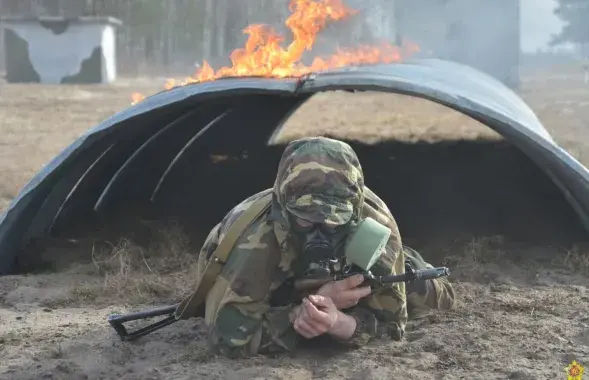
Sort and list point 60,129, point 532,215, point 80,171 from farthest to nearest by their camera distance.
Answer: point 60,129 < point 532,215 < point 80,171

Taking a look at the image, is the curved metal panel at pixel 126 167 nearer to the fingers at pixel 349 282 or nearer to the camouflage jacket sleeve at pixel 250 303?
the camouflage jacket sleeve at pixel 250 303

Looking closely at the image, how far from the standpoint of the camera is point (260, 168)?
317 inches

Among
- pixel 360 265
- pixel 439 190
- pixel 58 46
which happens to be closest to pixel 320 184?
pixel 360 265

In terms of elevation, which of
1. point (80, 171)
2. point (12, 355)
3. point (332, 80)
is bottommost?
point (12, 355)

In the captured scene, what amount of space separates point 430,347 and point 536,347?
50 cm

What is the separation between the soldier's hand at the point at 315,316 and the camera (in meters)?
3.03

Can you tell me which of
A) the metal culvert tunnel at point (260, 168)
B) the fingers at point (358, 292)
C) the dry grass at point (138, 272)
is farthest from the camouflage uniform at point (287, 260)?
the metal culvert tunnel at point (260, 168)

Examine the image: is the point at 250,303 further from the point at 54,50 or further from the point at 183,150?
the point at 54,50

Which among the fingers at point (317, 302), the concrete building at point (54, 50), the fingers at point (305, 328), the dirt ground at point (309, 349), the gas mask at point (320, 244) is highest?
the concrete building at point (54, 50)

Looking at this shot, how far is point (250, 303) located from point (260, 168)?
4.91 m

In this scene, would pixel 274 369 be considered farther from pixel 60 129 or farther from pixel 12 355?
pixel 60 129

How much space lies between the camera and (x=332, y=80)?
484 centimetres

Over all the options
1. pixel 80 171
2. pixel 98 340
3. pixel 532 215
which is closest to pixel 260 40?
pixel 80 171

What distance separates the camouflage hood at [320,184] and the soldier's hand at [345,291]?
0.84 ft
